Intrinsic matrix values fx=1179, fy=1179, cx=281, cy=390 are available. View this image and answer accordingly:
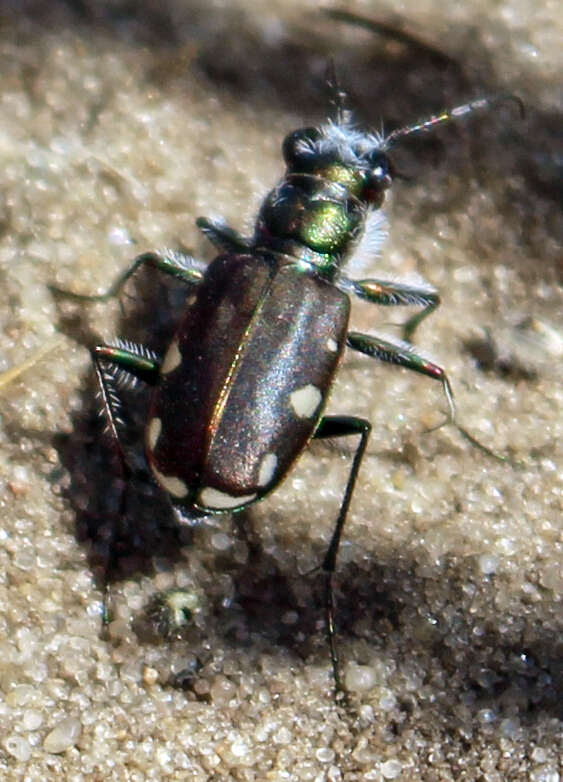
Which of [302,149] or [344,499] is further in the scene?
[302,149]

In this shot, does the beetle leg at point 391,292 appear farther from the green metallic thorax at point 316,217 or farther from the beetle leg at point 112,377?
the beetle leg at point 112,377

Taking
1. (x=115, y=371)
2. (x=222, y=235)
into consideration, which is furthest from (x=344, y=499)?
(x=222, y=235)

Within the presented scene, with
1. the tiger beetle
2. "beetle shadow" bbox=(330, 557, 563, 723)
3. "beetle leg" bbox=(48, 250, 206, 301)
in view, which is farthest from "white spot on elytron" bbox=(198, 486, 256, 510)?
"beetle leg" bbox=(48, 250, 206, 301)

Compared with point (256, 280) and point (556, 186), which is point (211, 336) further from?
point (556, 186)

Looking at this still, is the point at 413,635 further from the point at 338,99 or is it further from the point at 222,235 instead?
the point at 338,99

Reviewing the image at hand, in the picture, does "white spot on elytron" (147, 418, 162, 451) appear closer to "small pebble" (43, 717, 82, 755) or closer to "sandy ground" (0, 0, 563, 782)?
"sandy ground" (0, 0, 563, 782)

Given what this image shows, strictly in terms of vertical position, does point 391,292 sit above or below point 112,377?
above

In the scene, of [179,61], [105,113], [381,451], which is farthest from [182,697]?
[179,61]

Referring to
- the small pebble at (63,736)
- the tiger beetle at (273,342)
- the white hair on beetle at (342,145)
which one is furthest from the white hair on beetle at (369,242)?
the small pebble at (63,736)
